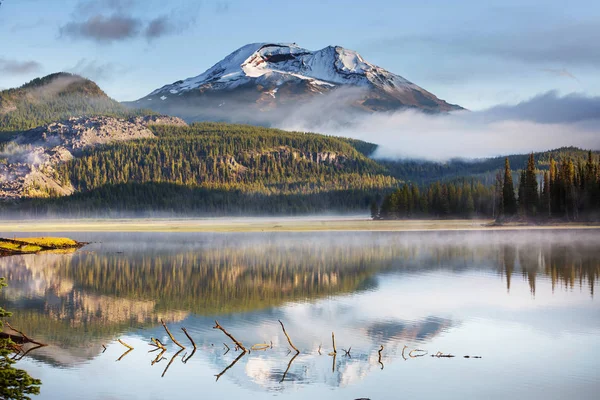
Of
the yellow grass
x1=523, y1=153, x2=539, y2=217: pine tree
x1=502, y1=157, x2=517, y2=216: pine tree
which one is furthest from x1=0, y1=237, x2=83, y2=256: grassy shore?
x1=523, y1=153, x2=539, y2=217: pine tree

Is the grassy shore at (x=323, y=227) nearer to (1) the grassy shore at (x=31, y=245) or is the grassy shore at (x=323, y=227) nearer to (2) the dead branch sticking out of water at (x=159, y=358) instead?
(1) the grassy shore at (x=31, y=245)

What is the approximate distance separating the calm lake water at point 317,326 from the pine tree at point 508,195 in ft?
213

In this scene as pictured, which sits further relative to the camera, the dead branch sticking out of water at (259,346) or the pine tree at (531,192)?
the pine tree at (531,192)

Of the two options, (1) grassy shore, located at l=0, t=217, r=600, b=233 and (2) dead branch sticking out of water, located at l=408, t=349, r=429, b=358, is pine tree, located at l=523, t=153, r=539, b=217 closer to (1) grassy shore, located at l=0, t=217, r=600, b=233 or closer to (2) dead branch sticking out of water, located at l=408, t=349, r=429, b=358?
(1) grassy shore, located at l=0, t=217, r=600, b=233

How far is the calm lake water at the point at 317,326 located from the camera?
19203mm

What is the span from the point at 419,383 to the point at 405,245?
2122 inches

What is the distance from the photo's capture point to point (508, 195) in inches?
4560

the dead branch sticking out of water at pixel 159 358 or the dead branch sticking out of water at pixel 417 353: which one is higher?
the dead branch sticking out of water at pixel 159 358

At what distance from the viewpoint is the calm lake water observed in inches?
756

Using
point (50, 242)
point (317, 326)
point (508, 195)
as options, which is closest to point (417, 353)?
point (317, 326)

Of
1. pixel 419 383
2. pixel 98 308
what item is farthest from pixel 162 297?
pixel 419 383

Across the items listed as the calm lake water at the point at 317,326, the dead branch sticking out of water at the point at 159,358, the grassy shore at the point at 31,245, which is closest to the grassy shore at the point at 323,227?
the grassy shore at the point at 31,245

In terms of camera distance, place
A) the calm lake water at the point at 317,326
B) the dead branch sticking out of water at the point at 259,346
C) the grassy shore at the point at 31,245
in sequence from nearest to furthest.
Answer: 1. the calm lake water at the point at 317,326
2. the dead branch sticking out of water at the point at 259,346
3. the grassy shore at the point at 31,245

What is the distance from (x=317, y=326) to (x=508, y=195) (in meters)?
94.8
